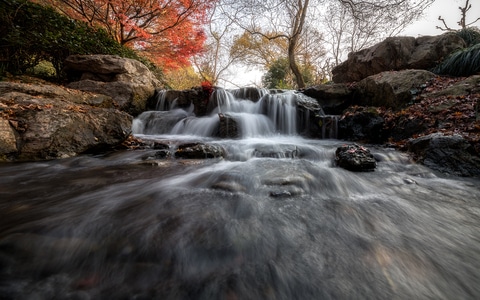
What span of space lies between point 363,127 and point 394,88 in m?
1.67

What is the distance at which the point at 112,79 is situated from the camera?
6.66m

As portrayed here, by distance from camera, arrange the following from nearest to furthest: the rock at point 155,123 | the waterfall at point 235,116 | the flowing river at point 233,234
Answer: the flowing river at point 233,234
the waterfall at point 235,116
the rock at point 155,123

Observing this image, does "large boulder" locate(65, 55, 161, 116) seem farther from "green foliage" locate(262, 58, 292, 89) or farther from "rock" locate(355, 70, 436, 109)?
"green foliage" locate(262, 58, 292, 89)

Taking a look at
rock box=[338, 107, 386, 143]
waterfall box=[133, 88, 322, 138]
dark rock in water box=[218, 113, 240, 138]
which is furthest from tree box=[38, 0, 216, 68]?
rock box=[338, 107, 386, 143]

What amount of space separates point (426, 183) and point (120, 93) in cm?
742

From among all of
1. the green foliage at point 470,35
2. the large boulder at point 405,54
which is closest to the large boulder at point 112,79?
the large boulder at point 405,54

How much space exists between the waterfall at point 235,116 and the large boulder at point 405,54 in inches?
A: 134

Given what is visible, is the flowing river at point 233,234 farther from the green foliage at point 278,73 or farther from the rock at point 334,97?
the green foliage at point 278,73

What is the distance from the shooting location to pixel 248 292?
2.89 feet

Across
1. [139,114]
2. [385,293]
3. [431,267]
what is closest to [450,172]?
[431,267]

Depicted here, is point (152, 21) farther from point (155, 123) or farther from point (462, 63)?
point (462, 63)

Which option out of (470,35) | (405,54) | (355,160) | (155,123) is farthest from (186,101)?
(470,35)

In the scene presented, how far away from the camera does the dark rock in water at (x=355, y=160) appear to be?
9.66ft

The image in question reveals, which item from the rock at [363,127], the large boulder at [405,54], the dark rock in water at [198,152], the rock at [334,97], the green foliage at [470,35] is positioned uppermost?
the green foliage at [470,35]
